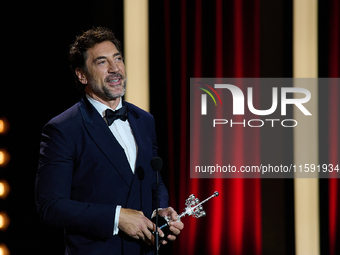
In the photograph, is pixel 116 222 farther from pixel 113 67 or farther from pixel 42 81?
pixel 42 81

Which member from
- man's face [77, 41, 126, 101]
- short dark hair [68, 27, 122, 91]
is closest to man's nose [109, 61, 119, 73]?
man's face [77, 41, 126, 101]

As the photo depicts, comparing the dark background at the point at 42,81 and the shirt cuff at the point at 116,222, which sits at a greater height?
the dark background at the point at 42,81

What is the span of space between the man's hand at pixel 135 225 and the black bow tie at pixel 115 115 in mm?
411

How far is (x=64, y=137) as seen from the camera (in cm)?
141

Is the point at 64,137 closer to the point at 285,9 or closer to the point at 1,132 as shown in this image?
the point at 1,132

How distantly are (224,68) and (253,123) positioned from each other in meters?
0.49

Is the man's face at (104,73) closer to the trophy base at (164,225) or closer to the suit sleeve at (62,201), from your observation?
the suit sleeve at (62,201)

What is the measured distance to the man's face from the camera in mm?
1624

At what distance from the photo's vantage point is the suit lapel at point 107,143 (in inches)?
57.3

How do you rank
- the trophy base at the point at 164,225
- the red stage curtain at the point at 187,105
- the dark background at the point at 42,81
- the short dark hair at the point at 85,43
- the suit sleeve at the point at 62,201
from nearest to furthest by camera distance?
the suit sleeve at the point at 62,201 → the trophy base at the point at 164,225 → the short dark hair at the point at 85,43 → the dark background at the point at 42,81 → the red stage curtain at the point at 187,105

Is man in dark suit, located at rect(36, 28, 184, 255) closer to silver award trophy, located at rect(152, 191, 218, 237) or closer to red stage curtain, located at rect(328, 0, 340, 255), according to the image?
silver award trophy, located at rect(152, 191, 218, 237)

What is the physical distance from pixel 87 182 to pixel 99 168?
0.23 feet

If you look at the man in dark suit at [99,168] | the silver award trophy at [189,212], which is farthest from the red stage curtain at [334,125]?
the silver award trophy at [189,212]

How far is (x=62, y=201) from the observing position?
1.33 meters
